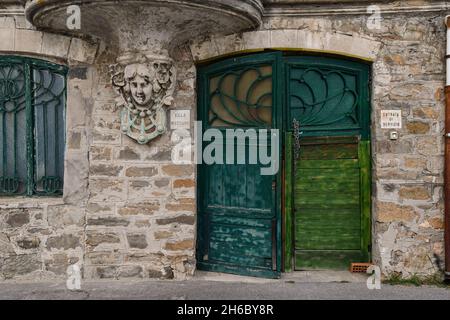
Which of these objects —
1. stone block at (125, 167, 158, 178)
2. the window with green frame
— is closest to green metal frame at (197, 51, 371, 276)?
stone block at (125, 167, 158, 178)

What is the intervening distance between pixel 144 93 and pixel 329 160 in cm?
203

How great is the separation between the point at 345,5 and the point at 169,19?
69.1 inches

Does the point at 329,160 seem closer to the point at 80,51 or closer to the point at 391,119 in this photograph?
the point at 391,119

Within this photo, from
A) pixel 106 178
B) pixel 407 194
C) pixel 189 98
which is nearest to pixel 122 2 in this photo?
pixel 189 98

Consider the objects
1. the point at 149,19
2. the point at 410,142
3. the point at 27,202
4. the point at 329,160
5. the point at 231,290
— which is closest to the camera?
the point at 149,19

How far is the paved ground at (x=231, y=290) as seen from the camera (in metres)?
3.94

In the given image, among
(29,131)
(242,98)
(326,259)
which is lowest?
(326,259)

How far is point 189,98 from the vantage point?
14.4 ft

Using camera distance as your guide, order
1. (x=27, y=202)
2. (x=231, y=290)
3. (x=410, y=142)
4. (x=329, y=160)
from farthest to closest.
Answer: (x=329, y=160), (x=27, y=202), (x=410, y=142), (x=231, y=290)

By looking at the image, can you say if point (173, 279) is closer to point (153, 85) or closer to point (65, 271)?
point (65, 271)

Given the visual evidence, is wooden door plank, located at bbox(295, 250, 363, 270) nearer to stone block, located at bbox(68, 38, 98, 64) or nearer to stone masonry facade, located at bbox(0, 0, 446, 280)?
stone masonry facade, located at bbox(0, 0, 446, 280)

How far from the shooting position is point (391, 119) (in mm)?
4238

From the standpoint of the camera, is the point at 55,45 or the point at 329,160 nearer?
the point at 55,45

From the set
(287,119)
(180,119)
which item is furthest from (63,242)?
(287,119)
